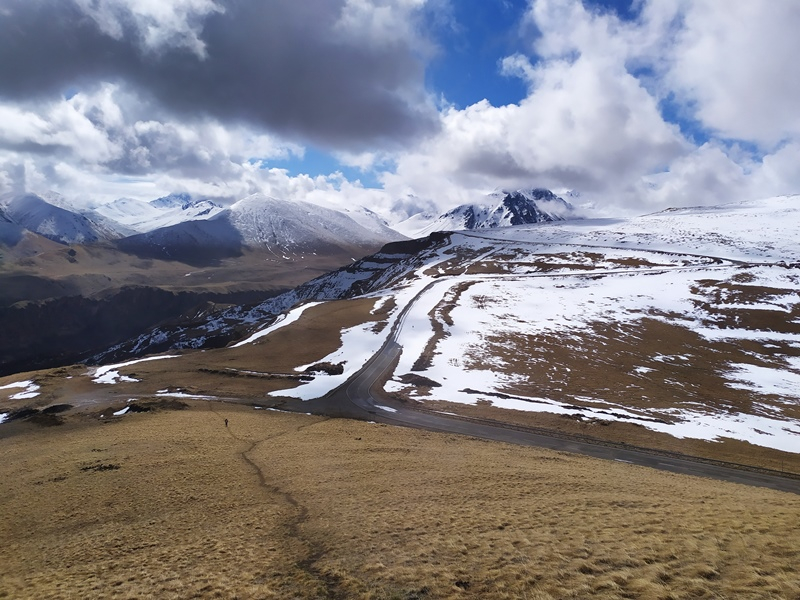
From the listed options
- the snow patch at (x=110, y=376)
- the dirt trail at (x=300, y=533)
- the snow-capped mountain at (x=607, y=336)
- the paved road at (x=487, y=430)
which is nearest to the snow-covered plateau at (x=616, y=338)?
the snow-capped mountain at (x=607, y=336)

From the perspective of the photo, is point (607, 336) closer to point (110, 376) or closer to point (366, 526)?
point (366, 526)

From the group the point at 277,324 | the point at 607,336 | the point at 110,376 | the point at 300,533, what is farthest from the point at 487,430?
the point at 277,324

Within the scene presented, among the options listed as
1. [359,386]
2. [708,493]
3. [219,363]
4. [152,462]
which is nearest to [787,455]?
[708,493]

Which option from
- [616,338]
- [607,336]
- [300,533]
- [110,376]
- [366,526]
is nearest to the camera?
[300,533]

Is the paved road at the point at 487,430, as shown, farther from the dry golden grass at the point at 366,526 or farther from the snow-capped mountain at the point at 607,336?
the dry golden grass at the point at 366,526

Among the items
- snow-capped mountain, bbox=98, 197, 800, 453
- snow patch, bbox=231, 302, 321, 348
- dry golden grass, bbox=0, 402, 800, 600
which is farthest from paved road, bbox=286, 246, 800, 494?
snow patch, bbox=231, 302, 321, 348

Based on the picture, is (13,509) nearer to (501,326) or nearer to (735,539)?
(735,539)
